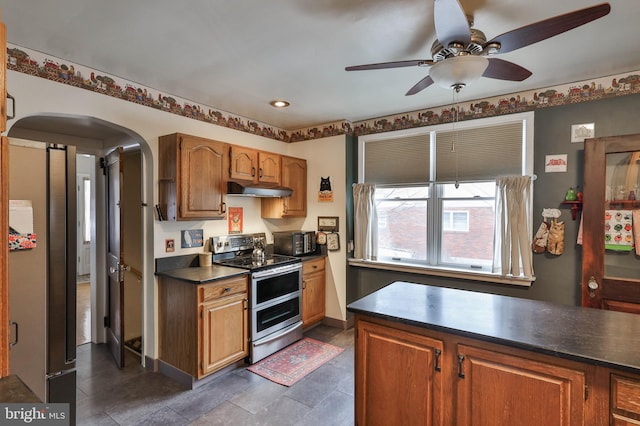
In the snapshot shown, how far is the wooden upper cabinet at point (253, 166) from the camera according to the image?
10.4 feet

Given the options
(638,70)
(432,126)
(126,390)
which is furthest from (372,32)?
(126,390)

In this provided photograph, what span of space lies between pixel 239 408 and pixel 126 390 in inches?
40.2

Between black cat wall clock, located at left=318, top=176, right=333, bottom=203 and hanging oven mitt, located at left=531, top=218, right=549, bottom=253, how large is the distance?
7.15 ft

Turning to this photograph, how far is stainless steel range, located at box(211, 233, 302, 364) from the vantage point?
3004 mm

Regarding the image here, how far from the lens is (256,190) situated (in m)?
3.20

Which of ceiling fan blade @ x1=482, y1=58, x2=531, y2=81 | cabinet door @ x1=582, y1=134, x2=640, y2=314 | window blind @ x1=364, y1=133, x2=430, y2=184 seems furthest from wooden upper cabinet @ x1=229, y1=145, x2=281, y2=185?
cabinet door @ x1=582, y1=134, x2=640, y2=314

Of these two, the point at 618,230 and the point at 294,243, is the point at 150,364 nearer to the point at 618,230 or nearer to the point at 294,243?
the point at 294,243

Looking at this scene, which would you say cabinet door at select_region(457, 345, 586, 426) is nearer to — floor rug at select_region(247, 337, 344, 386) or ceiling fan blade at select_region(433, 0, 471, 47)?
ceiling fan blade at select_region(433, 0, 471, 47)

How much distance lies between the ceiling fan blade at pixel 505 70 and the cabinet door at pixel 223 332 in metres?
2.60

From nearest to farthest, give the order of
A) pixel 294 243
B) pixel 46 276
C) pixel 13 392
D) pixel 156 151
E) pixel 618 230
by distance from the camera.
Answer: pixel 13 392, pixel 46 276, pixel 618 230, pixel 156 151, pixel 294 243

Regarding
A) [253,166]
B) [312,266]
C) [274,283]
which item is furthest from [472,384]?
[253,166]

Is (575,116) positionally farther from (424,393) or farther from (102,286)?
(102,286)

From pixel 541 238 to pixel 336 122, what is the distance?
2.49 meters

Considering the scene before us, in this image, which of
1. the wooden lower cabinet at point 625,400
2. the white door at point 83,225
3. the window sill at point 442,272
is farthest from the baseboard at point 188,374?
the white door at point 83,225
